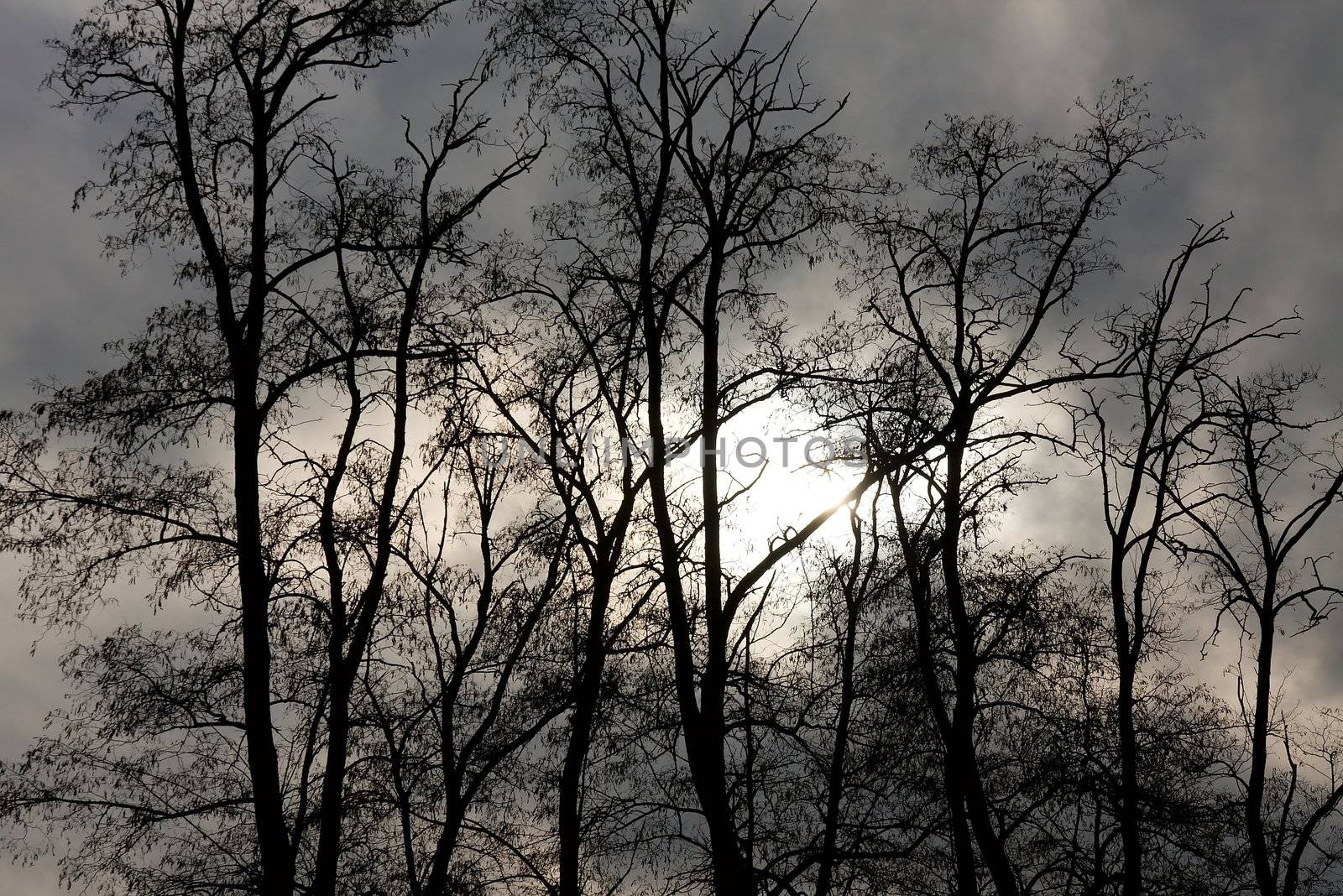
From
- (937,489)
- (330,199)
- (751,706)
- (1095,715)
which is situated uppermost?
(330,199)

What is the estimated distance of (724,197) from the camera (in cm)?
1208

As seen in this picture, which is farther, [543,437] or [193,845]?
[543,437]

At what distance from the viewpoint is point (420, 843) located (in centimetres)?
1597

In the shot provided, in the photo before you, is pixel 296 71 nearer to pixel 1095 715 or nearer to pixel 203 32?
pixel 203 32

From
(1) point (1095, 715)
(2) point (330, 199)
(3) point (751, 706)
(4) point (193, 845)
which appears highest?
(2) point (330, 199)

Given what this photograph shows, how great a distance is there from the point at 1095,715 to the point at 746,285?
28.4 ft

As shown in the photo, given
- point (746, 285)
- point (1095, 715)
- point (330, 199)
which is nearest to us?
point (746, 285)

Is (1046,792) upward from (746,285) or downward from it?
downward

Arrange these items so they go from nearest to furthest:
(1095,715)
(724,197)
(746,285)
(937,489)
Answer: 1. (724,197)
2. (746,285)
3. (937,489)
4. (1095,715)

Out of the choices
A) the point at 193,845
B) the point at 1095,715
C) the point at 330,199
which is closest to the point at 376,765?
the point at 193,845

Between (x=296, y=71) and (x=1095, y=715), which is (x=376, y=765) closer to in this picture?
(x=296, y=71)

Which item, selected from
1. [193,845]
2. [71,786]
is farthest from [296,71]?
[193,845]

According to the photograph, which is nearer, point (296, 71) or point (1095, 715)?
point (296, 71)

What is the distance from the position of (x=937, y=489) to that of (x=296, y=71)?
31.3 ft
